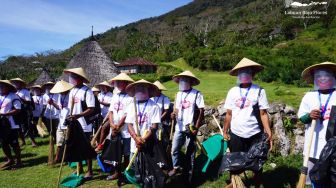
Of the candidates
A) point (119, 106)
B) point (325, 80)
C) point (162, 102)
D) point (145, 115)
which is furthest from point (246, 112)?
point (162, 102)

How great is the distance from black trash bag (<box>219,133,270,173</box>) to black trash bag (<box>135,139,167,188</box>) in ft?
3.50

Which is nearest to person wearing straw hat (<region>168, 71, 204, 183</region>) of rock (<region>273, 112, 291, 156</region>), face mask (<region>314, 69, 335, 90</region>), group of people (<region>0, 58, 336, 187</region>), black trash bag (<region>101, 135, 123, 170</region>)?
group of people (<region>0, 58, 336, 187</region>)

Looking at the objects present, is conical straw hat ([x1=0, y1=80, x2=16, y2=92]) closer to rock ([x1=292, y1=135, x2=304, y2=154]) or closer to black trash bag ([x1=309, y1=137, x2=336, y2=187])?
rock ([x1=292, y1=135, x2=304, y2=154])

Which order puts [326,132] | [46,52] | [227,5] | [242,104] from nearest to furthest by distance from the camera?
1. [326,132]
2. [242,104]
3. [46,52]
4. [227,5]

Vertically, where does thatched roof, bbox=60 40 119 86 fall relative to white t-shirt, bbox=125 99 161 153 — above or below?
above

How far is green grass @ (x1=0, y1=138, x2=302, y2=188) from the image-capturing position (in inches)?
262

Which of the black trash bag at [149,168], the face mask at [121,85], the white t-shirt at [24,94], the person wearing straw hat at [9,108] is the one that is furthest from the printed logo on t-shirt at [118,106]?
the white t-shirt at [24,94]

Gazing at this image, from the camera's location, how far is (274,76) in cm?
1752

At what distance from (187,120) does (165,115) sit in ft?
6.16

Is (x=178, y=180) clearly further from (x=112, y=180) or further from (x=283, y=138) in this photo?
(x=283, y=138)

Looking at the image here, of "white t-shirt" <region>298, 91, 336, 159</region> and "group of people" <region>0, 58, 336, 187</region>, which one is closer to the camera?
"white t-shirt" <region>298, 91, 336, 159</region>

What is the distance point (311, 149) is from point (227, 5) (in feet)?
626

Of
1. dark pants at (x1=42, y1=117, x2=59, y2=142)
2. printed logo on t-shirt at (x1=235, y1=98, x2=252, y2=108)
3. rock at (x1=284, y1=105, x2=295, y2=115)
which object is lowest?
dark pants at (x1=42, y1=117, x2=59, y2=142)

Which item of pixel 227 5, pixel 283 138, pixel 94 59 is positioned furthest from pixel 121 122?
pixel 227 5
